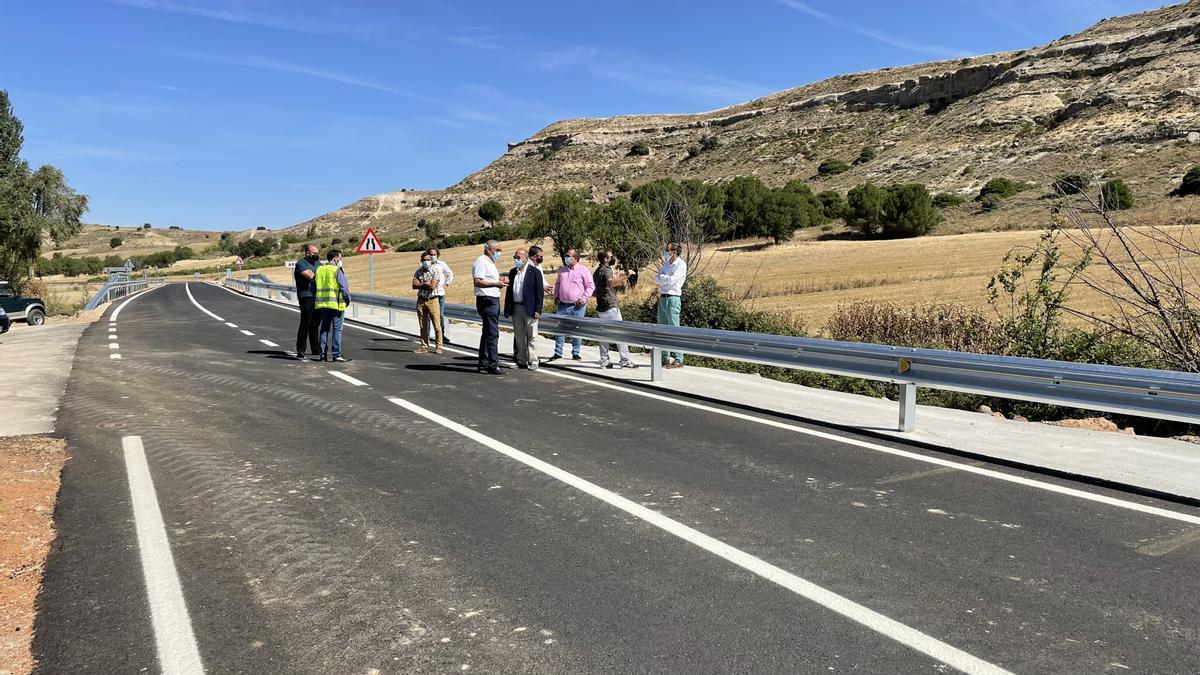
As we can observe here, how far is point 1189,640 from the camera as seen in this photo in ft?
11.5

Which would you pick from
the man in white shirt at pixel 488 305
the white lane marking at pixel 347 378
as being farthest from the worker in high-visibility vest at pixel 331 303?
the man in white shirt at pixel 488 305

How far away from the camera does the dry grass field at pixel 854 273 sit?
89.1 feet

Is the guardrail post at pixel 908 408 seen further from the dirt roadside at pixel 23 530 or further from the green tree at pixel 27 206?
the green tree at pixel 27 206

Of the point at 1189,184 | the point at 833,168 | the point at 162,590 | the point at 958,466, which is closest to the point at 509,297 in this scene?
the point at 958,466

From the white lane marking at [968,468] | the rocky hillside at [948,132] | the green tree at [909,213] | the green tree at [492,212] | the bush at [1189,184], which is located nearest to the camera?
the white lane marking at [968,468]

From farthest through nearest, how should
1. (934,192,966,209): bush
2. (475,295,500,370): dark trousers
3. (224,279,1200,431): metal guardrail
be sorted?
(934,192,966,209): bush < (475,295,500,370): dark trousers < (224,279,1200,431): metal guardrail

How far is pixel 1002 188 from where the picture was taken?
69.4 m

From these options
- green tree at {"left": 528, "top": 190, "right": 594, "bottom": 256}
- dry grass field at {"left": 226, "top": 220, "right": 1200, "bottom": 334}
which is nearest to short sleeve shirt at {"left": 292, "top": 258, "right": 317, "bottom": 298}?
dry grass field at {"left": 226, "top": 220, "right": 1200, "bottom": 334}

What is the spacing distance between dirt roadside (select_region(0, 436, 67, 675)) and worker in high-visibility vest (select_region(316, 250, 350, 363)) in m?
6.19

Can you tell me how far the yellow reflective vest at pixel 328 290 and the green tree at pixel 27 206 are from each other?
35.0 metres

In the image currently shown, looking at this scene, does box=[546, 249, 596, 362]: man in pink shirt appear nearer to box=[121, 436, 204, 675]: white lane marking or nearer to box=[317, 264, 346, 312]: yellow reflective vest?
box=[317, 264, 346, 312]: yellow reflective vest

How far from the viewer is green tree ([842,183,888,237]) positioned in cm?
6531

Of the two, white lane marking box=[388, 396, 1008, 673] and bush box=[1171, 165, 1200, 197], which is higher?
bush box=[1171, 165, 1200, 197]

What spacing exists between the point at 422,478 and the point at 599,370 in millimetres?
7173
